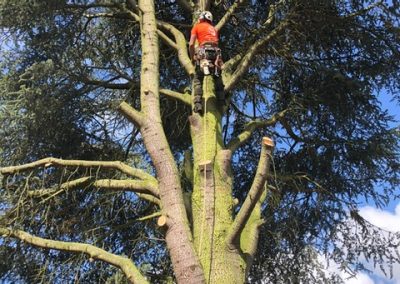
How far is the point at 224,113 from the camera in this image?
696 cm

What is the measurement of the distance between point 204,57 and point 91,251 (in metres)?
2.38

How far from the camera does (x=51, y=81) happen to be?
7.04 m

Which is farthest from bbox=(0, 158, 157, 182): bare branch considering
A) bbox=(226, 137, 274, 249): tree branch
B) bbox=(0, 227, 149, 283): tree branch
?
bbox=(226, 137, 274, 249): tree branch

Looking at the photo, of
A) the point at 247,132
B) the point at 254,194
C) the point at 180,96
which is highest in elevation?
the point at 180,96

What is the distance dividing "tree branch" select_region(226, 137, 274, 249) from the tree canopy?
1288 millimetres

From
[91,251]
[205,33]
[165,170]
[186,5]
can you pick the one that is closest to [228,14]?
[186,5]

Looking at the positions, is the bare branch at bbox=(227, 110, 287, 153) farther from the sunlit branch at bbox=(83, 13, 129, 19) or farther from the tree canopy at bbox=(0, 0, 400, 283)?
the sunlit branch at bbox=(83, 13, 129, 19)

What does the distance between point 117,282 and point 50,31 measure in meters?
3.11

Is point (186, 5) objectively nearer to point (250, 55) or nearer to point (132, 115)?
point (250, 55)

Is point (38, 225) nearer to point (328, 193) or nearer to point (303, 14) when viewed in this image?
point (328, 193)

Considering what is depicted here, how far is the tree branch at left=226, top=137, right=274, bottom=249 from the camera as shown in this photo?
472cm

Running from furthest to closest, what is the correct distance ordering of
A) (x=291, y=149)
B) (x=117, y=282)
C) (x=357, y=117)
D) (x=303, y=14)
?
(x=291, y=149) < (x=357, y=117) < (x=303, y=14) < (x=117, y=282)

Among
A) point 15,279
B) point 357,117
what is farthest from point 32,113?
point 357,117

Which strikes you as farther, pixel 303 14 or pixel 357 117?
pixel 357 117
